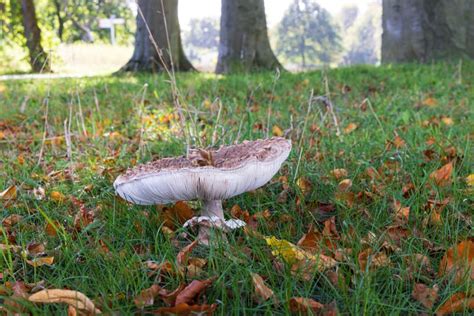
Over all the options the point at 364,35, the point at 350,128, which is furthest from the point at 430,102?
the point at 364,35

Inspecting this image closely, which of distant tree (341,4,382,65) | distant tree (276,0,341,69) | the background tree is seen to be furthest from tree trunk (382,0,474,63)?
distant tree (341,4,382,65)

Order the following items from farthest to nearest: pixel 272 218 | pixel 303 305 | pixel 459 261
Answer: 1. pixel 272 218
2. pixel 459 261
3. pixel 303 305

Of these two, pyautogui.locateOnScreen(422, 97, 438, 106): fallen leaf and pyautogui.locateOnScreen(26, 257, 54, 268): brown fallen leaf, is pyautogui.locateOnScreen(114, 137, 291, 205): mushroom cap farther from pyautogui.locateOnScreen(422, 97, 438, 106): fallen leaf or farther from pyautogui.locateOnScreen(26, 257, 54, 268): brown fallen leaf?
pyautogui.locateOnScreen(422, 97, 438, 106): fallen leaf

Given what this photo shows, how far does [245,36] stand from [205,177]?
8719 mm

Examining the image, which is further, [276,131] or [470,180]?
[276,131]

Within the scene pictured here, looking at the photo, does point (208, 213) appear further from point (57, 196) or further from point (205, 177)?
point (57, 196)

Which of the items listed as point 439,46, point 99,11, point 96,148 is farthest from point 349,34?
point 96,148

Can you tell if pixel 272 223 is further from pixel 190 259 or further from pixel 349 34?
pixel 349 34

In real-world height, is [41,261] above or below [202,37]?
above

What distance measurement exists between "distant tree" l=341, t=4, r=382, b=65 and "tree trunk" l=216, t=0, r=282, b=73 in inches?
3062

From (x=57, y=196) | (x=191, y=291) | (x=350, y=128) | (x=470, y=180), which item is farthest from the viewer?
(x=350, y=128)

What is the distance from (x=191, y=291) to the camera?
163 cm

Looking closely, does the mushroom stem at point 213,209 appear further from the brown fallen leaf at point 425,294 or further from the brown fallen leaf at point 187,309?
the brown fallen leaf at point 425,294

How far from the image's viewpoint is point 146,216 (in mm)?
2254
